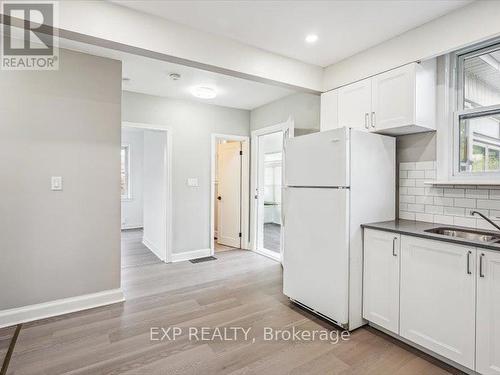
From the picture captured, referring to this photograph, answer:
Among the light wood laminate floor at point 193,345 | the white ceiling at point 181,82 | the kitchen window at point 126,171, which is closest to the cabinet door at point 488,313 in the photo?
the light wood laminate floor at point 193,345

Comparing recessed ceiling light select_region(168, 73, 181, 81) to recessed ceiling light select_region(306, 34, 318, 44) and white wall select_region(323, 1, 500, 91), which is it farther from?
white wall select_region(323, 1, 500, 91)

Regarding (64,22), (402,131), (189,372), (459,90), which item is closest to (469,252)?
(402,131)

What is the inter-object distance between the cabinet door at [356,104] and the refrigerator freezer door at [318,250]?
89 cm

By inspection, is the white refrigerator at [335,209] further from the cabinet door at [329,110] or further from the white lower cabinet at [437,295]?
the cabinet door at [329,110]

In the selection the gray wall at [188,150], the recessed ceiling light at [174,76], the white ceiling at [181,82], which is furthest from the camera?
the gray wall at [188,150]

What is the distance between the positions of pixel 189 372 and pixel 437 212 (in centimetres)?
243

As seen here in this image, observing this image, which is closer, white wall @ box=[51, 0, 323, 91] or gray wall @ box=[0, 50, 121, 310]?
white wall @ box=[51, 0, 323, 91]

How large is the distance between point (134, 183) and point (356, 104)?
21.0ft

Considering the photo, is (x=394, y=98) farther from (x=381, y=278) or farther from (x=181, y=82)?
(x=181, y=82)

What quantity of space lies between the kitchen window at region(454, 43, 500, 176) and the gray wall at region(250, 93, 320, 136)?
5.29 feet

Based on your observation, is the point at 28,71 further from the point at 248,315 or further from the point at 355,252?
the point at 355,252

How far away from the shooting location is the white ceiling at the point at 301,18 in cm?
208

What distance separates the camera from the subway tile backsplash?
7.20ft

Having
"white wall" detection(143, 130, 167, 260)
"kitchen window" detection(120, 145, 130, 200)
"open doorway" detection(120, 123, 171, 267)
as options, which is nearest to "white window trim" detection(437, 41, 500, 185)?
"open doorway" detection(120, 123, 171, 267)
